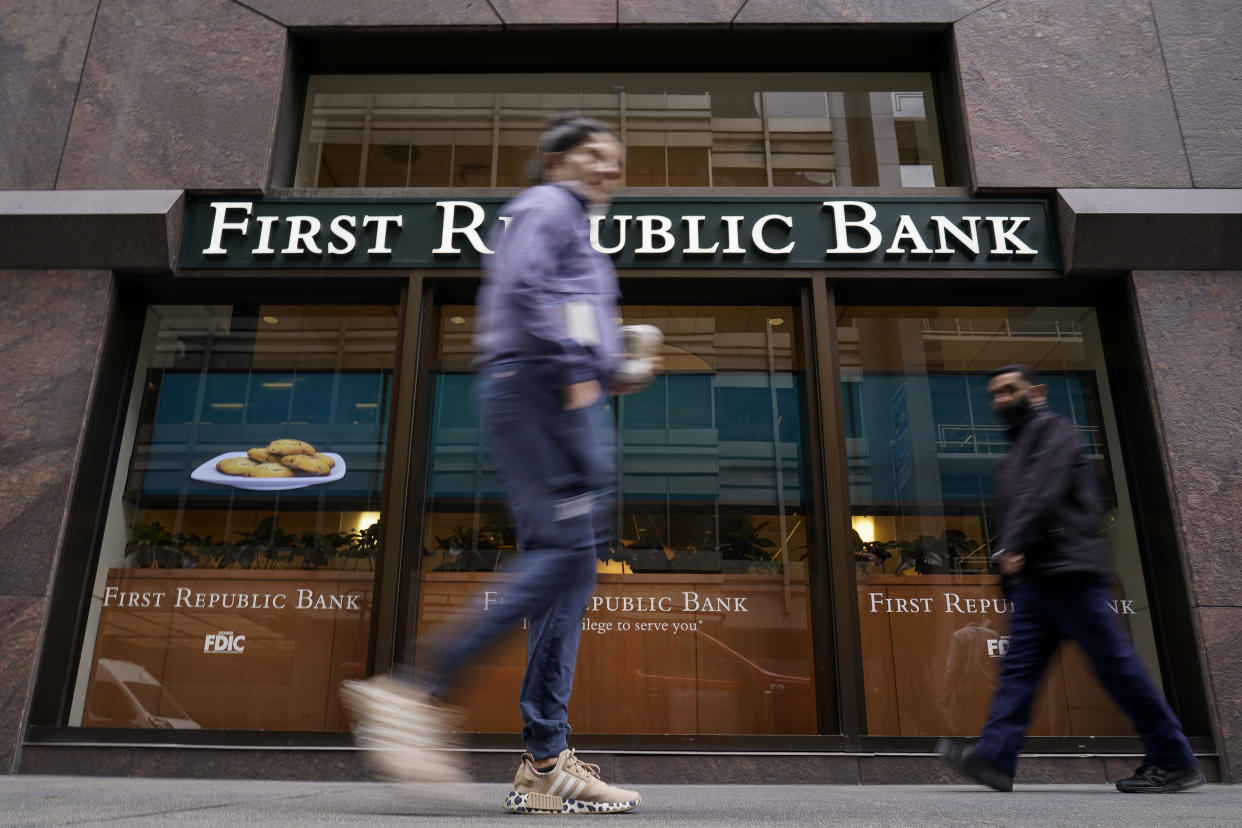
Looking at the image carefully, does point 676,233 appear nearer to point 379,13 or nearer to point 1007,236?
point 1007,236

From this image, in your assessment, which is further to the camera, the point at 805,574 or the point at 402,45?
the point at 402,45

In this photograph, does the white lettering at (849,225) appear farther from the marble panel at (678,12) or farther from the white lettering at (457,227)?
the white lettering at (457,227)

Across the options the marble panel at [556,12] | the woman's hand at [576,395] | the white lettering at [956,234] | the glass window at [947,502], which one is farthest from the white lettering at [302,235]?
the woman's hand at [576,395]

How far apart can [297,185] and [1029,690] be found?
5441 mm

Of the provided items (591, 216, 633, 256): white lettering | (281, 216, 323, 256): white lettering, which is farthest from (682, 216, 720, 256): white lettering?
(281, 216, 323, 256): white lettering

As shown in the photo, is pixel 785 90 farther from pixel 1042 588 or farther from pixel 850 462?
pixel 1042 588

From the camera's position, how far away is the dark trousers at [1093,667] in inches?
140

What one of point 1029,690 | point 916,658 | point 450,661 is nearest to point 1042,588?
point 1029,690

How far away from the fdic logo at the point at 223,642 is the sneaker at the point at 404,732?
3678 millimetres

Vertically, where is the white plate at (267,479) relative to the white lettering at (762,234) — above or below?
below

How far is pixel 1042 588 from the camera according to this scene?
3.69m

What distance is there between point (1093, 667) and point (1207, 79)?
4.63 metres

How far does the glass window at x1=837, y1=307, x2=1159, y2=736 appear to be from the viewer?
18.0 ft

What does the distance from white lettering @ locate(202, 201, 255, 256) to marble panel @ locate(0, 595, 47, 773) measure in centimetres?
229
